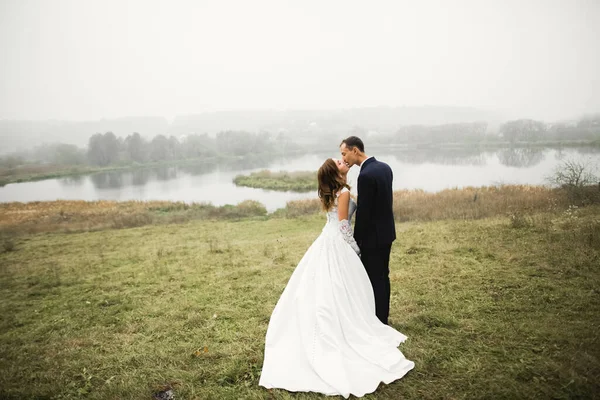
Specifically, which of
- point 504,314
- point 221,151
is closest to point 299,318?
point 504,314

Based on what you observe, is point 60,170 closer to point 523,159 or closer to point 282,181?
point 282,181

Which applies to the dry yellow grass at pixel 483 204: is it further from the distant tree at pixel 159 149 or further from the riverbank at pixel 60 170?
the distant tree at pixel 159 149

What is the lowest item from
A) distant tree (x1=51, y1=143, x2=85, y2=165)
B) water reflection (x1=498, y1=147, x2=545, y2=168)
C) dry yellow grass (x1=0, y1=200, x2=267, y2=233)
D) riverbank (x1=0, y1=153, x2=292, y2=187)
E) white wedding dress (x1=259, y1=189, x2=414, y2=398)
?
dry yellow grass (x1=0, y1=200, x2=267, y2=233)

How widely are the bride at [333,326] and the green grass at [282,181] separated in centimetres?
3620

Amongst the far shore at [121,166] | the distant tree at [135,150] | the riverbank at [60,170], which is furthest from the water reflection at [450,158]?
the distant tree at [135,150]

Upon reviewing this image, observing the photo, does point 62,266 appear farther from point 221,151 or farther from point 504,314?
point 221,151

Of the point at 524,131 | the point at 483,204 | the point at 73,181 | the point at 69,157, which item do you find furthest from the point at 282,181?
the point at 69,157

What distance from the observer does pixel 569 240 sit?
7957 millimetres

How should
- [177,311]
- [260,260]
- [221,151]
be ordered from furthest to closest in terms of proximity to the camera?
1. [221,151]
2. [260,260]
3. [177,311]

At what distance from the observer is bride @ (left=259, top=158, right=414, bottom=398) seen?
3752 mm

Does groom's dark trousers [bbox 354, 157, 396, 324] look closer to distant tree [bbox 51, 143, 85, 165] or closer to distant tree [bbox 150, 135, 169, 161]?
distant tree [bbox 150, 135, 169, 161]

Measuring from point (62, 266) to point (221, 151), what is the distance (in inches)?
4801

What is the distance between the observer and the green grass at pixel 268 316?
3.80 m

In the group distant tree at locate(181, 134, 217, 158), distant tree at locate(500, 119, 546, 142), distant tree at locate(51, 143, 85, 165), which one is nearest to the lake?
distant tree at locate(500, 119, 546, 142)
